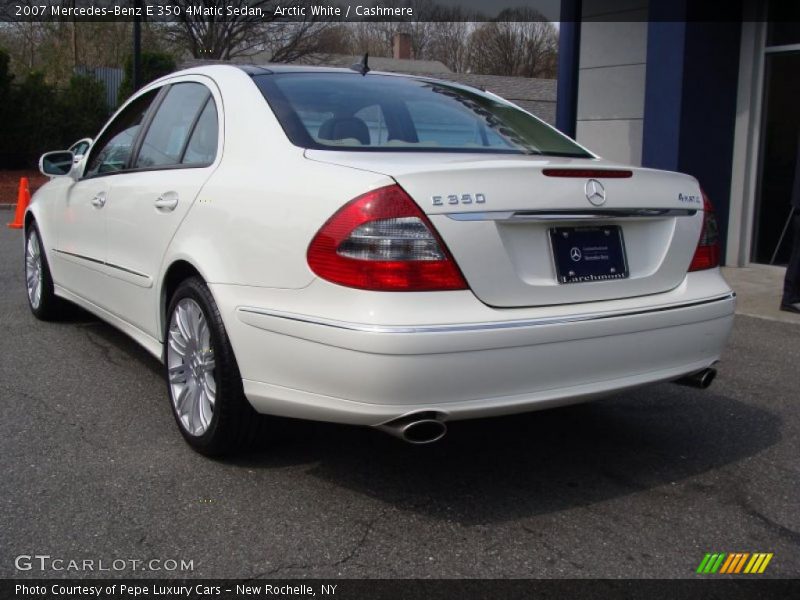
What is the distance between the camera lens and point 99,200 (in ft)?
15.4

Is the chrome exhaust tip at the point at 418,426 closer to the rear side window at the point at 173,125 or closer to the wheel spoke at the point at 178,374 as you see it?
the wheel spoke at the point at 178,374

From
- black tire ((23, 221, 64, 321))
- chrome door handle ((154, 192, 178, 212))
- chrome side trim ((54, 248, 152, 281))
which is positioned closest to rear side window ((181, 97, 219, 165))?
chrome door handle ((154, 192, 178, 212))

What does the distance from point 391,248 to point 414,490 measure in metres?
1.05

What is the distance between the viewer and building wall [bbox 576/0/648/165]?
35.2 ft

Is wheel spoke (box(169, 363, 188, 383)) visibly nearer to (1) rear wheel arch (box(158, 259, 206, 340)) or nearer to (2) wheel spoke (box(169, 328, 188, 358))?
(2) wheel spoke (box(169, 328, 188, 358))

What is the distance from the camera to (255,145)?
3416 millimetres

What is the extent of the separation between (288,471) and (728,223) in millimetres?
7600

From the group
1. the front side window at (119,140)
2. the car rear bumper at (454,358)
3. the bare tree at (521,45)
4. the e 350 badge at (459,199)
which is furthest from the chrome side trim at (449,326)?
the bare tree at (521,45)

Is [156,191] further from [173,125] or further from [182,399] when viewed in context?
[182,399]

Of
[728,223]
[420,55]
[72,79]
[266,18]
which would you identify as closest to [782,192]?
[728,223]

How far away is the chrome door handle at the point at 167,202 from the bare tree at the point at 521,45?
53.2m

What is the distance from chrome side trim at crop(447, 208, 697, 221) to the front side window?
97.8 inches

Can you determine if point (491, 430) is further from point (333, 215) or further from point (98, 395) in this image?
point (98, 395)

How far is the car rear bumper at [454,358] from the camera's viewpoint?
2719mm
